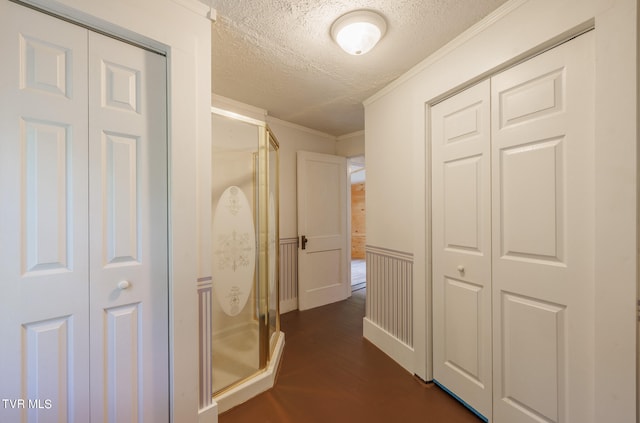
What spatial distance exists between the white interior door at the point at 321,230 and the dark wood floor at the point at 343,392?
2.99ft

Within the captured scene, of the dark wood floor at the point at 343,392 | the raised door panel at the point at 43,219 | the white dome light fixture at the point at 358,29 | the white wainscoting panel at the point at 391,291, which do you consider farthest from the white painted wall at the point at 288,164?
the raised door panel at the point at 43,219

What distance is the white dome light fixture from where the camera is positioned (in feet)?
4.99

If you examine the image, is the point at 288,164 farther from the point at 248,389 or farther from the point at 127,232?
the point at 248,389

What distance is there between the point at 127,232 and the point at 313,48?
1.61 metres

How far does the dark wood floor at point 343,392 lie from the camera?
1647mm

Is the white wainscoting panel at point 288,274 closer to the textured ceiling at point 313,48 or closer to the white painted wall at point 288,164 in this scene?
the white painted wall at point 288,164

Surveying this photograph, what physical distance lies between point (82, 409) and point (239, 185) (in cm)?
140

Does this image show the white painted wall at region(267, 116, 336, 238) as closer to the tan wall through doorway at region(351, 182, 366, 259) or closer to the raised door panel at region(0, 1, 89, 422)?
the raised door panel at region(0, 1, 89, 422)

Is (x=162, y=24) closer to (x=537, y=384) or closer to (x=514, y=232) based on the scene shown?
(x=514, y=232)

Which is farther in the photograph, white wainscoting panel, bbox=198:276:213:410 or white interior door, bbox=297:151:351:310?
white interior door, bbox=297:151:351:310

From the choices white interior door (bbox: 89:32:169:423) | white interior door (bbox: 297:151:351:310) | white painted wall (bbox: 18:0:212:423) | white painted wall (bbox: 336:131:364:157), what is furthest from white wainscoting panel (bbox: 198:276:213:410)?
white painted wall (bbox: 336:131:364:157)

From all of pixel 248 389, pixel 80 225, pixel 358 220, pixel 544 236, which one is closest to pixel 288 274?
pixel 248 389

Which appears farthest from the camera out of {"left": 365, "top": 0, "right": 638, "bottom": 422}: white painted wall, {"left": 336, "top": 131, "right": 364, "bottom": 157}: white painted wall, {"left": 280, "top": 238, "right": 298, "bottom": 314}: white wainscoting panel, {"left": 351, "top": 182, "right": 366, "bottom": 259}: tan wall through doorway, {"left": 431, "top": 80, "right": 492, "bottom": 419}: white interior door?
{"left": 351, "top": 182, "right": 366, "bottom": 259}: tan wall through doorway

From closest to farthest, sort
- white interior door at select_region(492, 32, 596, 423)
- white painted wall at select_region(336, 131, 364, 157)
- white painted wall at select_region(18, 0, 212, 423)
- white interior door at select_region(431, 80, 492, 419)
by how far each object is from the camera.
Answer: white interior door at select_region(492, 32, 596, 423), white painted wall at select_region(18, 0, 212, 423), white interior door at select_region(431, 80, 492, 419), white painted wall at select_region(336, 131, 364, 157)
